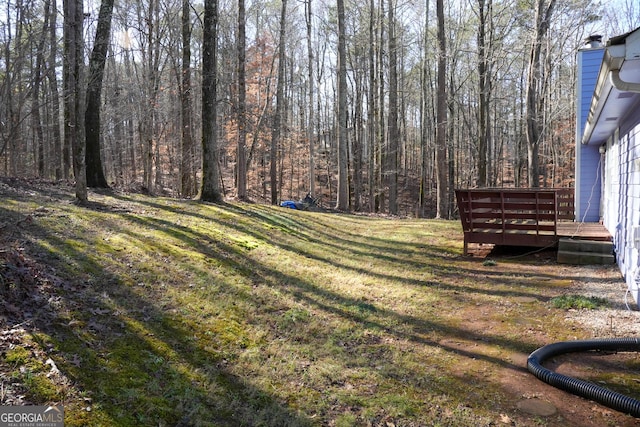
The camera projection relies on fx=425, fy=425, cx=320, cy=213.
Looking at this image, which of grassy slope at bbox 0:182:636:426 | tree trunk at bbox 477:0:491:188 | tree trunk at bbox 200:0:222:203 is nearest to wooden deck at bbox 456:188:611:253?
grassy slope at bbox 0:182:636:426

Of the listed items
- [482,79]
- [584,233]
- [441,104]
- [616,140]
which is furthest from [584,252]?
[482,79]

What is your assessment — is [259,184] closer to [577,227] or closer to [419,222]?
[419,222]

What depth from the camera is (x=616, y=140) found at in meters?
8.07

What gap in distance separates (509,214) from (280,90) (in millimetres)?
13576

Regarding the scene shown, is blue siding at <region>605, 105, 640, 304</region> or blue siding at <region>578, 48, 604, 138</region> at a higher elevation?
blue siding at <region>578, 48, 604, 138</region>

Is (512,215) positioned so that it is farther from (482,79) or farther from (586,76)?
(482,79)

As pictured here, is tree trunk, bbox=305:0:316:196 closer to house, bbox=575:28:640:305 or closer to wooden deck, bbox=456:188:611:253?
house, bbox=575:28:640:305

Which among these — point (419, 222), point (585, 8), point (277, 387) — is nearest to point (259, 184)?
point (419, 222)

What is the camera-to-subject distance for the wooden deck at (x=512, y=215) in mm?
7855

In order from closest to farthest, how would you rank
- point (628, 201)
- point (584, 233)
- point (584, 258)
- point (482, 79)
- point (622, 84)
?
point (622, 84) → point (628, 201) → point (584, 258) → point (584, 233) → point (482, 79)

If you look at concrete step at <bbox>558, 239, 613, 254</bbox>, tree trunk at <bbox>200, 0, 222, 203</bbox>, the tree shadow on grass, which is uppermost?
tree trunk at <bbox>200, 0, 222, 203</bbox>

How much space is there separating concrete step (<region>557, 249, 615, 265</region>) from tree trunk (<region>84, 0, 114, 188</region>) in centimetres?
1011

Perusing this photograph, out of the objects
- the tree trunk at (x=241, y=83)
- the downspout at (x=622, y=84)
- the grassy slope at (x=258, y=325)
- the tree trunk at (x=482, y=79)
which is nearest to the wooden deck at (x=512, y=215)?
the grassy slope at (x=258, y=325)

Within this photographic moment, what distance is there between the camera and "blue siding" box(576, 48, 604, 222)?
11.3 m
